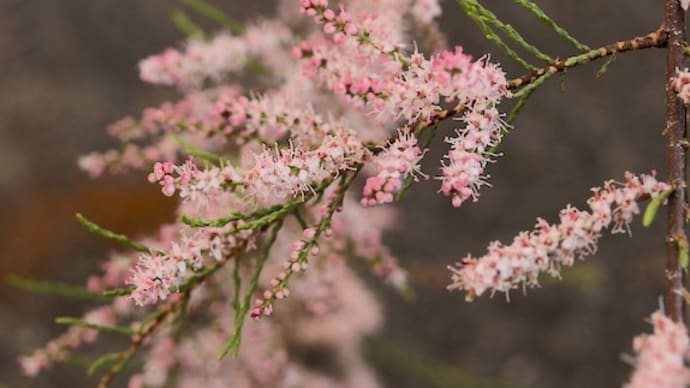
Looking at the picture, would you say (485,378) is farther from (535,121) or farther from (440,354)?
(535,121)

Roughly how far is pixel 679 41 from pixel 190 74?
1.58 ft

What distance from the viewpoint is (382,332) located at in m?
1.71

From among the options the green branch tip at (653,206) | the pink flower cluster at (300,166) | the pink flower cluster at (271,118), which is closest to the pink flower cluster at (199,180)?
the pink flower cluster at (300,166)

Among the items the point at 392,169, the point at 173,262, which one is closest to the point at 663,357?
the point at 392,169

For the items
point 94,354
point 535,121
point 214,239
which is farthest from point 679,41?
point 94,354

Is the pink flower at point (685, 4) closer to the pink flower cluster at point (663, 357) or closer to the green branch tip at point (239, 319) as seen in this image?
the pink flower cluster at point (663, 357)

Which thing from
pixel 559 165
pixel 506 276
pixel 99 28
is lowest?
pixel 506 276

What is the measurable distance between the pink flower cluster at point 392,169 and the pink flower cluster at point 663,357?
17cm

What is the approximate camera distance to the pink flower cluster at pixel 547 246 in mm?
500

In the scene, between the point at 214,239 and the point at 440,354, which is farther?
the point at 440,354

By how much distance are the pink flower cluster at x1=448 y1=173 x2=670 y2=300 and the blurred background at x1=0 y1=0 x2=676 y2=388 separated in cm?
104

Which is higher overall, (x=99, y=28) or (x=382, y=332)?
(x=99, y=28)

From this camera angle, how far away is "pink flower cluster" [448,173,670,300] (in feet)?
1.64

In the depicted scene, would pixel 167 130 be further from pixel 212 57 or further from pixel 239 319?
pixel 239 319
